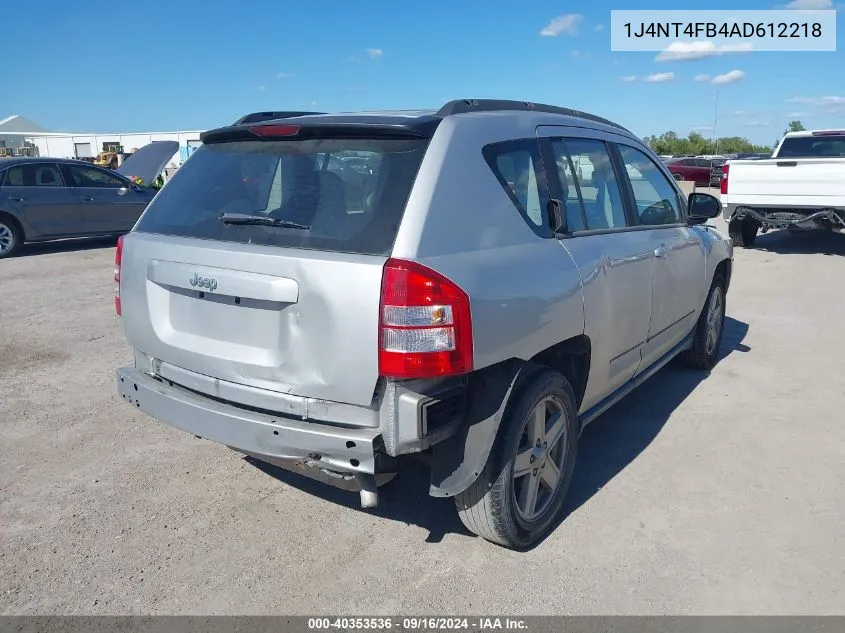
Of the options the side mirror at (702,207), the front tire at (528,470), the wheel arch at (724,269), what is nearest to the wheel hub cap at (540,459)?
the front tire at (528,470)

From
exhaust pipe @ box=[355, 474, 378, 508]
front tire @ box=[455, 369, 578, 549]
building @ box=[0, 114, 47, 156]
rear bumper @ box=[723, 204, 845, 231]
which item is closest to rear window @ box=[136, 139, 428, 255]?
exhaust pipe @ box=[355, 474, 378, 508]

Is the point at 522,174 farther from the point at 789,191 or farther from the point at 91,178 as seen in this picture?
the point at 91,178

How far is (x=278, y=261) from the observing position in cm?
263

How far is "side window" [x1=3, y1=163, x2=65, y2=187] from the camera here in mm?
11625

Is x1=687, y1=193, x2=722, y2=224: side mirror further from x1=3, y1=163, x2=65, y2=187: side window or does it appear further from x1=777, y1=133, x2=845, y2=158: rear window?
x1=3, y1=163, x2=65, y2=187: side window

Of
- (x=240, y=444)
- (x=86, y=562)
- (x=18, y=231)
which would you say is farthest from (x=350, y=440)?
(x=18, y=231)

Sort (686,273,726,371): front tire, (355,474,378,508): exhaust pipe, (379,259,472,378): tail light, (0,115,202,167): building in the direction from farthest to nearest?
(0,115,202,167): building → (686,273,726,371): front tire → (355,474,378,508): exhaust pipe → (379,259,472,378): tail light

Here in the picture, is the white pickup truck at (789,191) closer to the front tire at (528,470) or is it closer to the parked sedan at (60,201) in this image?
the front tire at (528,470)

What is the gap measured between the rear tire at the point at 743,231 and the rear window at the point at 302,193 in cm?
1164

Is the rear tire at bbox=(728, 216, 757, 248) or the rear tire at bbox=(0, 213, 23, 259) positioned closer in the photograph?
the rear tire at bbox=(0, 213, 23, 259)

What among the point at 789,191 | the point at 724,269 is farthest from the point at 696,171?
the point at 724,269

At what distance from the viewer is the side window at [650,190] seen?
4.31m

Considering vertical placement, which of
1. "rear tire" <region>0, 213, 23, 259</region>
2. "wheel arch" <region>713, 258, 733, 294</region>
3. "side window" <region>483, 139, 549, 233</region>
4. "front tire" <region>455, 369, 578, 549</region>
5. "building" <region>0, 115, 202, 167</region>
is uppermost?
"building" <region>0, 115, 202, 167</region>

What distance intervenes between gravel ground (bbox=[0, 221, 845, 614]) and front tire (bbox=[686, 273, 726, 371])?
34 centimetres
